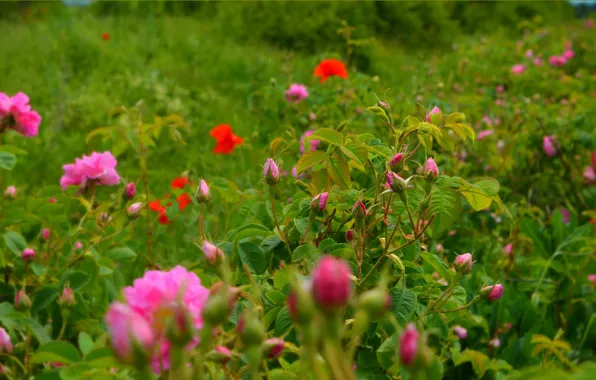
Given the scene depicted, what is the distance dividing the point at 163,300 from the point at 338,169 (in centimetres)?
43

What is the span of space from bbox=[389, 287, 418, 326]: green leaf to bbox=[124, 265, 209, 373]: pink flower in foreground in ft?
0.95

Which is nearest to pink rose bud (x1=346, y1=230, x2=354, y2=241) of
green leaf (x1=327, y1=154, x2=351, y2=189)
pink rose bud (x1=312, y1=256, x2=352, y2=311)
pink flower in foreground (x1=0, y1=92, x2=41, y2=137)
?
green leaf (x1=327, y1=154, x2=351, y2=189)

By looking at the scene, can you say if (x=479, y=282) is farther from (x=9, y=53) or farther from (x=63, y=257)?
(x=9, y=53)

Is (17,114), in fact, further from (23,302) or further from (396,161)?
(396,161)

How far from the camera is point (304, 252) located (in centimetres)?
70

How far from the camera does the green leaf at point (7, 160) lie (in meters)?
0.90

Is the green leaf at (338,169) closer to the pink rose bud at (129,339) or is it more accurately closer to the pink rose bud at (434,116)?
the pink rose bud at (434,116)

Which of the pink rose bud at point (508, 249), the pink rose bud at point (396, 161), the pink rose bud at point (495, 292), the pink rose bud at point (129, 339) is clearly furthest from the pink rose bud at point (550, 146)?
the pink rose bud at point (129, 339)

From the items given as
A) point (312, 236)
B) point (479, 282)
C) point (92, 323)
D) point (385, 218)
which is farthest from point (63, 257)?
point (479, 282)

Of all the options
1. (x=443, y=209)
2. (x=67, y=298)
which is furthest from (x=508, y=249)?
(x=67, y=298)

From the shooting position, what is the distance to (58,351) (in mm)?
538

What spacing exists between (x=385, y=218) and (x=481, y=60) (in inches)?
173

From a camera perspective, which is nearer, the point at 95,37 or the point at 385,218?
the point at 385,218

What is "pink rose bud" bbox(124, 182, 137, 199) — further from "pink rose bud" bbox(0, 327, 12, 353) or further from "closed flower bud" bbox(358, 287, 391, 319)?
"closed flower bud" bbox(358, 287, 391, 319)
